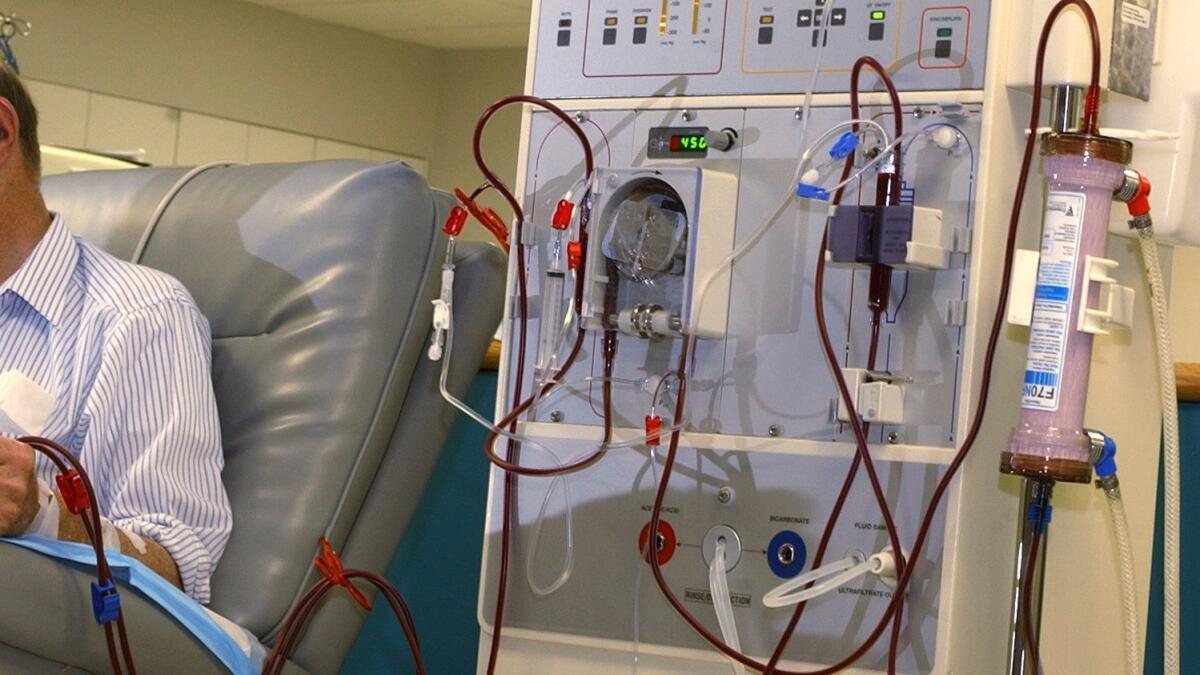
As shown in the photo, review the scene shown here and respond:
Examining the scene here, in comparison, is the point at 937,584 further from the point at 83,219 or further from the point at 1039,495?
the point at 83,219

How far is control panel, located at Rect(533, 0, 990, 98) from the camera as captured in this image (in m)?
1.62

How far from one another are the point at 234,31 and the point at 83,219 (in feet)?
20.7

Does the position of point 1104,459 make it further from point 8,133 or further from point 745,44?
point 8,133

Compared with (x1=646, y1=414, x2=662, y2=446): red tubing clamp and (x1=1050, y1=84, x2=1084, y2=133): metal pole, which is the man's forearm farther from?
(x1=1050, y1=84, x2=1084, y2=133): metal pole

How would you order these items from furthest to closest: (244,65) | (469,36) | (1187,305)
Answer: (469,36), (244,65), (1187,305)

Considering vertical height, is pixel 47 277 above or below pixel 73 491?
above

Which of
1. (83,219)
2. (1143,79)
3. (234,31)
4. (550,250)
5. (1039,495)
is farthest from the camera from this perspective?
(234,31)

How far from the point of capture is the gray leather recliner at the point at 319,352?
1.63 m

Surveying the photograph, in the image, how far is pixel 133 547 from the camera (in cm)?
154

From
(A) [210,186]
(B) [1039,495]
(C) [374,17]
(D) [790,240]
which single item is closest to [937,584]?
(B) [1039,495]

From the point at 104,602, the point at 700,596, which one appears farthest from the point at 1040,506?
the point at 104,602

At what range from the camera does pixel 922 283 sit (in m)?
1.60

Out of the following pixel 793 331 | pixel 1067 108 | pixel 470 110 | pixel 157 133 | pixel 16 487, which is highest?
pixel 470 110

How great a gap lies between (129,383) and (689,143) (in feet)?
2.27
